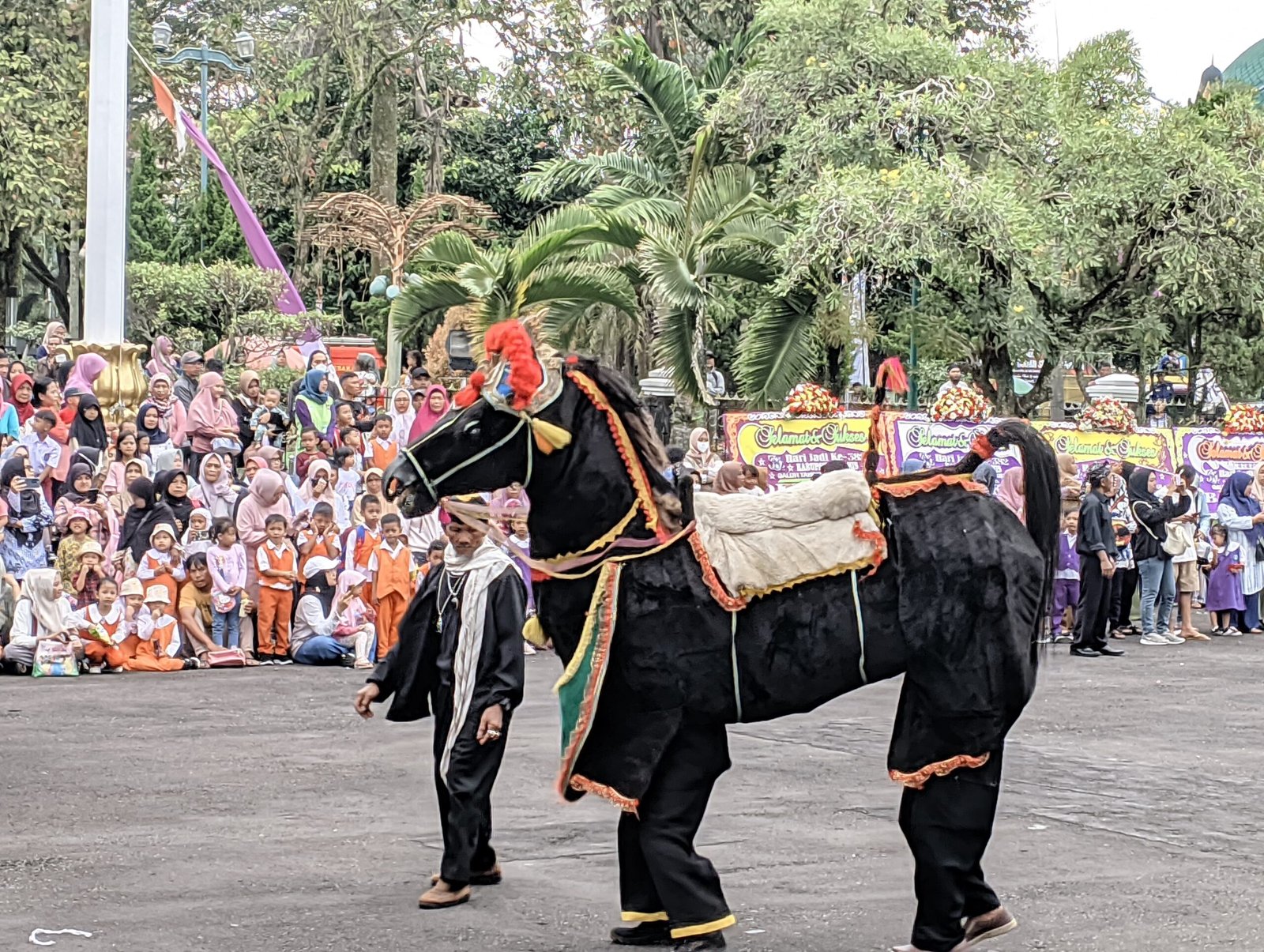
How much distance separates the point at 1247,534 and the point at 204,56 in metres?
19.6

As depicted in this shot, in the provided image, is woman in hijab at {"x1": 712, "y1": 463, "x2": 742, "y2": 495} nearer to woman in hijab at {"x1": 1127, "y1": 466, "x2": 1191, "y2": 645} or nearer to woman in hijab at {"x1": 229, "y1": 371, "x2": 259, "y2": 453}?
woman in hijab at {"x1": 1127, "y1": 466, "x2": 1191, "y2": 645}

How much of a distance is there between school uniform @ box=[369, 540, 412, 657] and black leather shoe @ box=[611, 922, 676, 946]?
915 centimetres

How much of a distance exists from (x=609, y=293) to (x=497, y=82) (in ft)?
38.8

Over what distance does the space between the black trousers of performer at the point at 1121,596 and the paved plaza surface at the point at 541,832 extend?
173 inches

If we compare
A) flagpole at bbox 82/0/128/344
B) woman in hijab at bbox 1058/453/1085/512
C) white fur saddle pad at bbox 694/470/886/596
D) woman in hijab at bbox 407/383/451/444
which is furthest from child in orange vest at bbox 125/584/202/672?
white fur saddle pad at bbox 694/470/886/596

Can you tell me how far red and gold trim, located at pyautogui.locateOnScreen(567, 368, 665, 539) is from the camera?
6.23m

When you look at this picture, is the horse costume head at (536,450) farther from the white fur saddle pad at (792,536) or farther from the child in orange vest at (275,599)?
the child in orange vest at (275,599)

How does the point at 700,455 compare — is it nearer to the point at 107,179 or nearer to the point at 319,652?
the point at 319,652

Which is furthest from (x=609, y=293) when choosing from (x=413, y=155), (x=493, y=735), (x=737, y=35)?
(x=493, y=735)

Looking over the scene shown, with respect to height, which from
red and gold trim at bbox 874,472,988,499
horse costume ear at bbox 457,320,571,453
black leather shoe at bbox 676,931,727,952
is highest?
horse costume ear at bbox 457,320,571,453

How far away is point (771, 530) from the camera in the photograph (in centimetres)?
618

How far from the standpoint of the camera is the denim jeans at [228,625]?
48.9ft

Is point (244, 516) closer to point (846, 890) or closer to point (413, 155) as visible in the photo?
point (846, 890)

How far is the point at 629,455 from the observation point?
6.26 m
